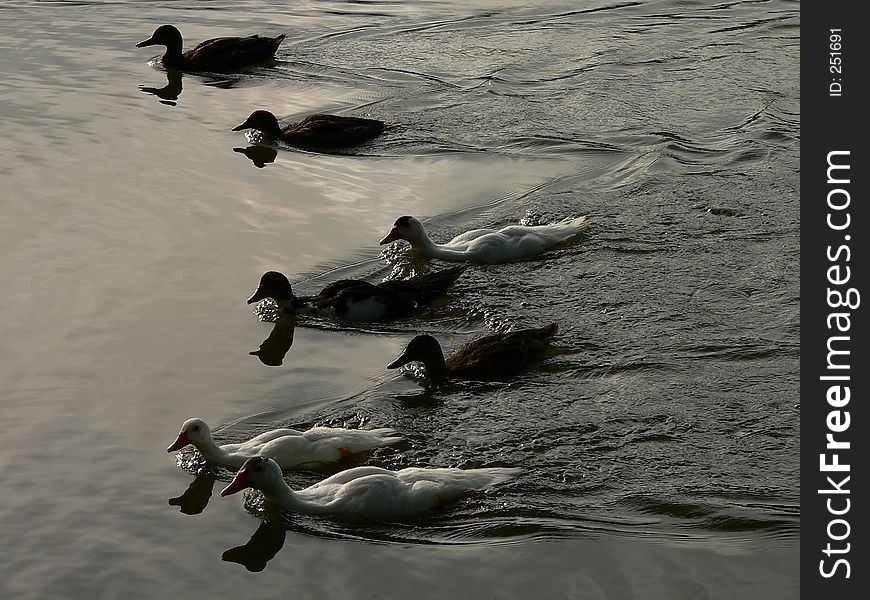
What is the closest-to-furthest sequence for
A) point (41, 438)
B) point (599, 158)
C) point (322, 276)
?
point (41, 438) < point (322, 276) < point (599, 158)

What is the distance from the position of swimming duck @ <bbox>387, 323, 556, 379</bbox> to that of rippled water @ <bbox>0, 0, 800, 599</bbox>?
14 cm

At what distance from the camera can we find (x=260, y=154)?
45.1ft

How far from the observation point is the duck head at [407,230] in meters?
10.9

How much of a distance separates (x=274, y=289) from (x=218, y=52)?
24.2ft

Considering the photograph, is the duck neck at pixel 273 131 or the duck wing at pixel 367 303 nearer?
the duck wing at pixel 367 303

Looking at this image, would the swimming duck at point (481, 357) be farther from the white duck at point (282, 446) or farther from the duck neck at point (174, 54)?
the duck neck at point (174, 54)

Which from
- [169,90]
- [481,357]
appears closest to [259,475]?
[481,357]

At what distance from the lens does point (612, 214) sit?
1178 cm

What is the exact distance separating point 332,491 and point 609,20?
1229 centimetres

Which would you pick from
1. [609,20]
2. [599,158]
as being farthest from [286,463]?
[609,20]

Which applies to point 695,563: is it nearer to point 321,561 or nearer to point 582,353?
point 321,561

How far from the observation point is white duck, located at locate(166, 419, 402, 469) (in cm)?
779

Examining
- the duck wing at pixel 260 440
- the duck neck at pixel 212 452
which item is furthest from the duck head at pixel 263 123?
the duck neck at pixel 212 452

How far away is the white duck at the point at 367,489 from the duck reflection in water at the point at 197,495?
23 cm
